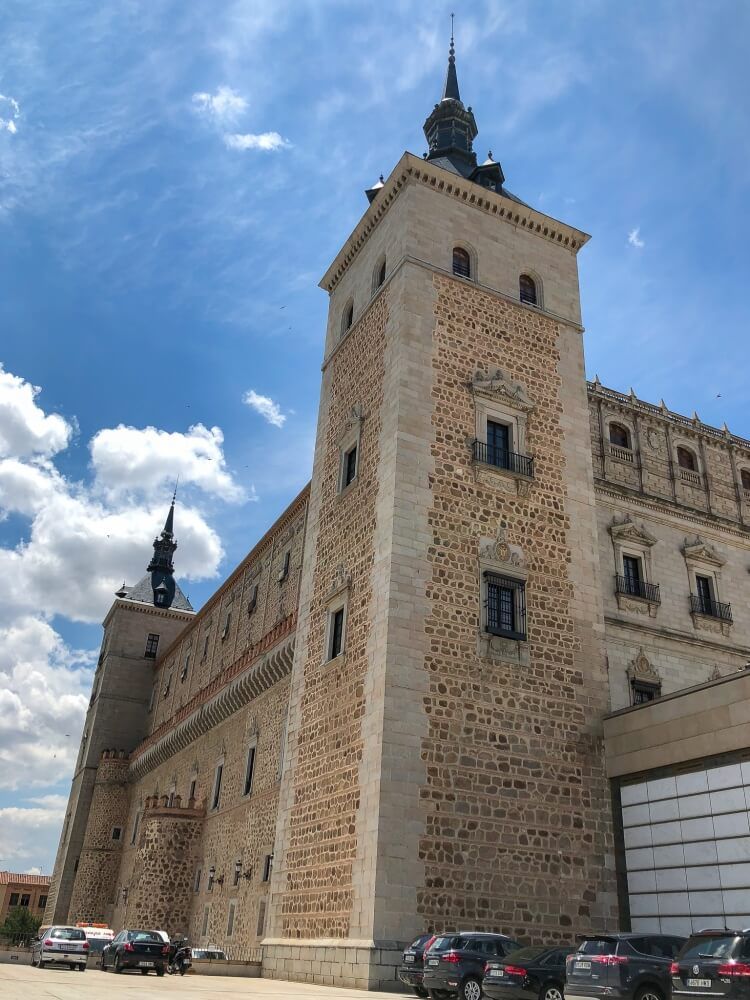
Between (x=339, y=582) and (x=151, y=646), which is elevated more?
(x=151, y=646)

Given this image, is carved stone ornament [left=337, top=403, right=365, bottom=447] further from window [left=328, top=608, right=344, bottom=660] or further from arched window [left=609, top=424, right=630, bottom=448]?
arched window [left=609, top=424, right=630, bottom=448]

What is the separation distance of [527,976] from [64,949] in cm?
1469

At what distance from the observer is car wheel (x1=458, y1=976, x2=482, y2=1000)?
13125 mm

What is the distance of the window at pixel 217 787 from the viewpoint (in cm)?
3082

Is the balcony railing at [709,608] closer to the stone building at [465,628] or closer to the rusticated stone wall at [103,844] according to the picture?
the stone building at [465,628]

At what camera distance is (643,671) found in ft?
69.6

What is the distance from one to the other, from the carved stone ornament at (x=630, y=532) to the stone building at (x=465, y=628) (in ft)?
0.23

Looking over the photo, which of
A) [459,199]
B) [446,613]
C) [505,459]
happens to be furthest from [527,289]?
[446,613]

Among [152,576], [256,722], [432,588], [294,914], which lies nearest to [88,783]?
[152,576]

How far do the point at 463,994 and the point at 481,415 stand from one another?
39.9 feet

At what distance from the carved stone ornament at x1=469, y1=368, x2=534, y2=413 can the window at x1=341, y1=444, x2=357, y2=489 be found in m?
3.34

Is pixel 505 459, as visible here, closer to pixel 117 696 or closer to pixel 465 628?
pixel 465 628

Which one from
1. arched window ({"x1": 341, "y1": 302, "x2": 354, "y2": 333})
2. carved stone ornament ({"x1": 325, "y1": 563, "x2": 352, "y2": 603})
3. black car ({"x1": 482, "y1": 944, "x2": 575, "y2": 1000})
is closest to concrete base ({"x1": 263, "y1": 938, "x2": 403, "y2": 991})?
black car ({"x1": 482, "y1": 944, "x2": 575, "y2": 1000})

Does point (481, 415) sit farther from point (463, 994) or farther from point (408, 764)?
point (463, 994)
